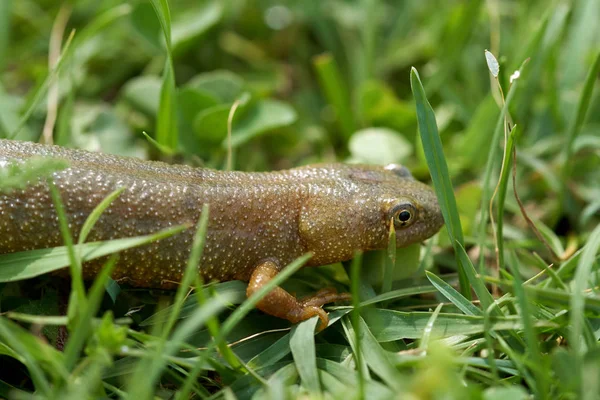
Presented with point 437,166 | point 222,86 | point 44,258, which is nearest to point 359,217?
point 437,166

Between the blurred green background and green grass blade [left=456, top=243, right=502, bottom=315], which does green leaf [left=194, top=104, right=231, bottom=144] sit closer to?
the blurred green background

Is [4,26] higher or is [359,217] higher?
[4,26]

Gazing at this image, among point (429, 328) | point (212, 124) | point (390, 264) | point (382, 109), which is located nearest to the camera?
point (429, 328)

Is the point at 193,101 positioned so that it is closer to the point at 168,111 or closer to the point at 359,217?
the point at 168,111

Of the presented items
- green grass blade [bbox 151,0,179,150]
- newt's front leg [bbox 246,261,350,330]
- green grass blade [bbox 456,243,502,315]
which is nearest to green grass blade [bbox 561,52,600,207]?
green grass blade [bbox 456,243,502,315]

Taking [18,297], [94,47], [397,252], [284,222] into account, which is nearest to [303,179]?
[284,222]

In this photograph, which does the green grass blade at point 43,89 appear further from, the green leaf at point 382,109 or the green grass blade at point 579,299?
the green grass blade at point 579,299

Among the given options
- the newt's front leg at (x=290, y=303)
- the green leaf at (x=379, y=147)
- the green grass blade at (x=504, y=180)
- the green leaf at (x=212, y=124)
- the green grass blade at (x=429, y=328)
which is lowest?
the green grass blade at (x=429, y=328)

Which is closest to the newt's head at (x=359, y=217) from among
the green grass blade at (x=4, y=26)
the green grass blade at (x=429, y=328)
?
the green grass blade at (x=429, y=328)

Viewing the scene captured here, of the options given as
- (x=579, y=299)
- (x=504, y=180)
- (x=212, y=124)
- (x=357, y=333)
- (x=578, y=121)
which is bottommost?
(x=579, y=299)
